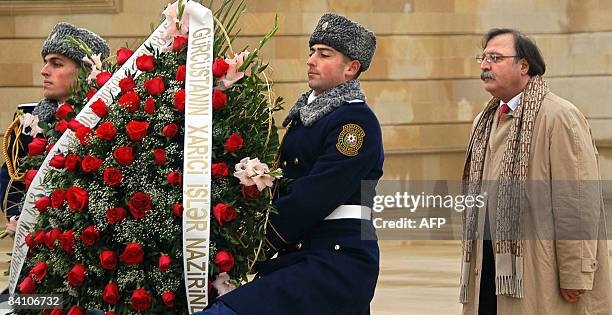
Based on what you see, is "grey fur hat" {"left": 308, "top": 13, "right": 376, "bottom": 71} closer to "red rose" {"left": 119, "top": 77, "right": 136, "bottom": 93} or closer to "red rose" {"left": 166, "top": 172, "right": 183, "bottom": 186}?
"red rose" {"left": 119, "top": 77, "right": 136, "bottom": 93}

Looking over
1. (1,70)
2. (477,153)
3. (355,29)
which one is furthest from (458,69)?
(355,29)

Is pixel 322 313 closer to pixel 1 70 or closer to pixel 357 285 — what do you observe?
pixel 357 285

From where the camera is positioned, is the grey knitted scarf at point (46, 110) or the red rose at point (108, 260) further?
the grey knitted scarf at point (46, 110)

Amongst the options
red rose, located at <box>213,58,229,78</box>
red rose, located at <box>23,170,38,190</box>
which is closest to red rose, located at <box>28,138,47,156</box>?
red rose, located at <box>23,170,38,190</box>

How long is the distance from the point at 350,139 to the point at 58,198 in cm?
119

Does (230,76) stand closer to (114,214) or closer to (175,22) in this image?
(175,22)

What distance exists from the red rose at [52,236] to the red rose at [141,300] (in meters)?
0.41

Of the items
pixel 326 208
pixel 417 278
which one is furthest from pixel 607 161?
pixel 326 208

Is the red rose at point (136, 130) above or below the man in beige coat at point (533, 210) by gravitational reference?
above

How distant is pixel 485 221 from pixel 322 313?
1544 mm

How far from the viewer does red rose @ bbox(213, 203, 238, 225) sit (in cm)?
449

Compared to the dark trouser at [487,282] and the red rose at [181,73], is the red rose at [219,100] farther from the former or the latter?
the dark trouser at [487,282]

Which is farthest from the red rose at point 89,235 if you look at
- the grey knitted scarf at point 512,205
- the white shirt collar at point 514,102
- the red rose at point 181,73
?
the white shirt collar at point 514,102

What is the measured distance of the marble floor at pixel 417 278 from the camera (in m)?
10.0
